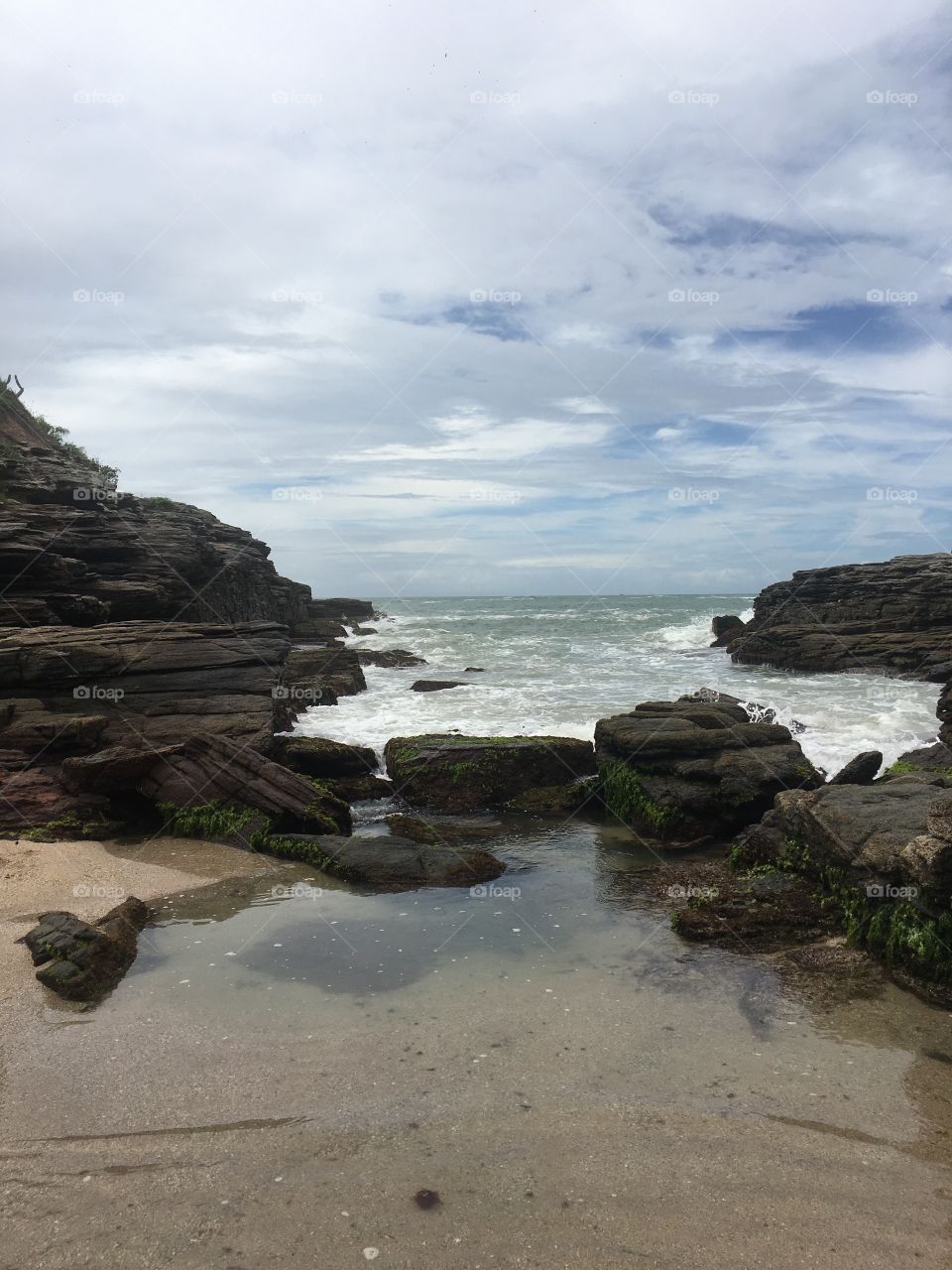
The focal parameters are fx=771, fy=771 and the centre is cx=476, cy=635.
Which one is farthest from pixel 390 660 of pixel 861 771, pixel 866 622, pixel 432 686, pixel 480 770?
pixel 861 771

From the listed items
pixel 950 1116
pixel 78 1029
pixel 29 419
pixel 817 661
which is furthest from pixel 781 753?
pixel 29 419

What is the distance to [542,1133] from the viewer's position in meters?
4.96

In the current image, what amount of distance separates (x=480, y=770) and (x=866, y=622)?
3077 cm

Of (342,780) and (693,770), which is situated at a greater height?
(693,770)

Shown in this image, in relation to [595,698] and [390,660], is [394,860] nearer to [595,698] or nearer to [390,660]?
[595,698]

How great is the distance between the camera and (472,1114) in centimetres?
515

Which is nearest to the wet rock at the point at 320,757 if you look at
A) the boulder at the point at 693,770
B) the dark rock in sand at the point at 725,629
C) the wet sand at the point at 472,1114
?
the boulder at the point at 693,770

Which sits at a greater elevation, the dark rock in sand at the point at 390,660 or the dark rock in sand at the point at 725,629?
the dark rock in sand at the point at 725,629

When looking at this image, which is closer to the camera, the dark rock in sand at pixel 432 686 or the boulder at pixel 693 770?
the boulder at pixel 693 770

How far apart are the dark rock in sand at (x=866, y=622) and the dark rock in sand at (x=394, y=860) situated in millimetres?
21339

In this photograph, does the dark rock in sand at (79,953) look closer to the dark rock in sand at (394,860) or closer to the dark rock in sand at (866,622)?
the dark rock in sand at (394,860)

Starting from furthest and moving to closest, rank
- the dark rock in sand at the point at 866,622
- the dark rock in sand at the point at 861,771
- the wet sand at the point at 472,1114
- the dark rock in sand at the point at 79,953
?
the dark rock in sand at the point at 866,622, the dark rock in sand at the point at 861,771, the dark rock in sand at the point at 79,953, the wet sand at the point at 472,1114

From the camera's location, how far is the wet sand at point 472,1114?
13.4 ft

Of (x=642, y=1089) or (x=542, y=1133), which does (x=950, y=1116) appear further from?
(x=542, y=1133)
